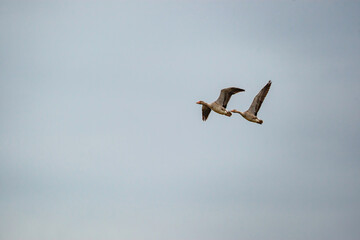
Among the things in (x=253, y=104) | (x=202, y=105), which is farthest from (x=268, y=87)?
(x=202, y=105)

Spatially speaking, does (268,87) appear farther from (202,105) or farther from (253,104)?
(202,105)

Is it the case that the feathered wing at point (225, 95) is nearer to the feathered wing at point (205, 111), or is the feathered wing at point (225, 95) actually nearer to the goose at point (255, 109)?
the goose at point (255, 109)

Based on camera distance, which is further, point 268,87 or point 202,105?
point 202,105

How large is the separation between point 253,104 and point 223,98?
2.35 meters

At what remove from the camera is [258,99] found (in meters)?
82.9

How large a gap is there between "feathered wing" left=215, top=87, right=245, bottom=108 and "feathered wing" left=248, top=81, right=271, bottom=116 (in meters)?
1.54

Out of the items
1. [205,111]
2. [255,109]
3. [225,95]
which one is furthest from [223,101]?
[205,111]

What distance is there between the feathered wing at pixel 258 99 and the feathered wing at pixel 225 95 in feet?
5.06

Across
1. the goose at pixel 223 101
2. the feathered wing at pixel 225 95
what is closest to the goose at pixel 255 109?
the goose at pixel 223 101

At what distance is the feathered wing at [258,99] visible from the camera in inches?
3223

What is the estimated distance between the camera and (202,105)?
87.6m

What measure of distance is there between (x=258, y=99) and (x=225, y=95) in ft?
8.38

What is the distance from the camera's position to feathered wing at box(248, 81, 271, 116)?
81856 millimetres

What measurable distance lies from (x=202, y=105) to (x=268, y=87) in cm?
771
